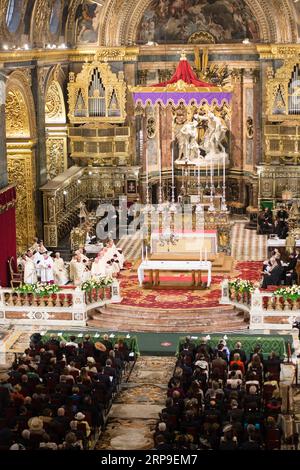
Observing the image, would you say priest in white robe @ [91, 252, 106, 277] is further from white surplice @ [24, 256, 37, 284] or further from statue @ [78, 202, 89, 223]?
statue @ [78, 202, 89, 223]

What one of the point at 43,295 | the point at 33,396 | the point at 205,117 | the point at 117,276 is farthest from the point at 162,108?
the point at 33,396

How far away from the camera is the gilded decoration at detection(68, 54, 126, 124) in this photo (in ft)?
122

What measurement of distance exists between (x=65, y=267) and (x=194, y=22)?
12.9 metres

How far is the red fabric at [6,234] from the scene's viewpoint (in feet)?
96.0

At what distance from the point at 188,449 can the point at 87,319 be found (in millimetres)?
10929

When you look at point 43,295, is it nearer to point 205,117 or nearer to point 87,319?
point 87,319

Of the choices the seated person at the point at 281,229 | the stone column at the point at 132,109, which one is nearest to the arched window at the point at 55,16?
the stone column at the point at 132,109

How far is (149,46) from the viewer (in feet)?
127

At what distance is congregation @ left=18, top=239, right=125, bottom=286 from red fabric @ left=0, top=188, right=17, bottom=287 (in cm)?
49

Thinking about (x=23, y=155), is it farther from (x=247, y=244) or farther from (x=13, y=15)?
(x=247, y=244)

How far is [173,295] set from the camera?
28469 mm

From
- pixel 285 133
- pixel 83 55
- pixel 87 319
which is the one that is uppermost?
pixel 83 55

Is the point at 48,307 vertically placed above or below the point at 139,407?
above

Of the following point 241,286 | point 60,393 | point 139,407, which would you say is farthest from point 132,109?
point 60,393
